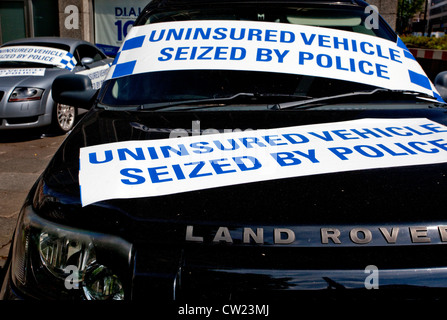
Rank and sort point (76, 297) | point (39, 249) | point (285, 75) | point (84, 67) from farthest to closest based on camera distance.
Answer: point (84, 67)
point (285, 75)
point (39, 249)
point (76, 297)

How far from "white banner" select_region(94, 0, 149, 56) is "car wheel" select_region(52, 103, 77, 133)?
6883mm

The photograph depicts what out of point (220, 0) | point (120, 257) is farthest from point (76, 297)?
point (220, 0)

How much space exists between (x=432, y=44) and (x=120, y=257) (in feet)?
45.4

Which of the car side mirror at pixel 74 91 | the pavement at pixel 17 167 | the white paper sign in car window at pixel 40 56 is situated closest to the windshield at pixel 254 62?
the car side mirror at pixel 74 91

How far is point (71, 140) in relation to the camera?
6.89 ft

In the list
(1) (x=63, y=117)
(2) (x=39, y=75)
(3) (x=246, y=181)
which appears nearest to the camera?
(3) (x=246, y=181)

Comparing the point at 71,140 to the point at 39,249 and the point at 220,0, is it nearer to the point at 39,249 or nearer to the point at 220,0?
the point at 39,249

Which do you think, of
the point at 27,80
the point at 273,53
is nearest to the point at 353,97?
the point at 273,53

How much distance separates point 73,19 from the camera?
14.0 metres

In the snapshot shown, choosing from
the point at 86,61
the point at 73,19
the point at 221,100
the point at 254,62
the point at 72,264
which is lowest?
the point at 86,61

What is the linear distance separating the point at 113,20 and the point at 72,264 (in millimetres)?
13778

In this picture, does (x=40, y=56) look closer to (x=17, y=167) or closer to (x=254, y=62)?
(x=17, y=167)

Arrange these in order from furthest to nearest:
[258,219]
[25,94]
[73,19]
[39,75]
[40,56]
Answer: [73,19] → [40,56] → [39,75] → [25,94] → [258,219]

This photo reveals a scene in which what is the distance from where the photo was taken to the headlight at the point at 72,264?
1.40 m
